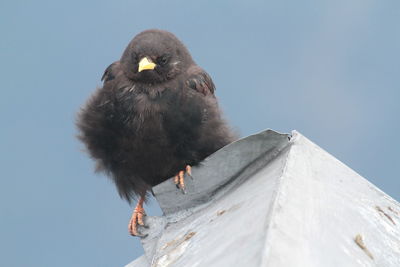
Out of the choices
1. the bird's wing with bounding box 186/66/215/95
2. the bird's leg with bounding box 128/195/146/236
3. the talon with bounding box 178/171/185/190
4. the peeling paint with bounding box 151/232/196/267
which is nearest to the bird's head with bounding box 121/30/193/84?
the bird's wing with bounding box 186/66/215/95

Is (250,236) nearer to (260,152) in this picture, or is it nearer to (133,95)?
(260,152)

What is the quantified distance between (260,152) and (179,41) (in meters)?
2.87

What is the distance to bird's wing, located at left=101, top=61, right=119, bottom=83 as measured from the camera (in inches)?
219

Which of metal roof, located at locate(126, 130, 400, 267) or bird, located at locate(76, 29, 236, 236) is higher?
bird, located at locate(76, 29, 236, 236)

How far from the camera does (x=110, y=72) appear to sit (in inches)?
223

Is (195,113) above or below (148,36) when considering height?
below

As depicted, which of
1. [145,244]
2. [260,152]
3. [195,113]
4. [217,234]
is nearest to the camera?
[217,234]

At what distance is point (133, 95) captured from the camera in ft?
17.5

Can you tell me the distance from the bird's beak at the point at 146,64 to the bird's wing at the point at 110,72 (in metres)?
0.24

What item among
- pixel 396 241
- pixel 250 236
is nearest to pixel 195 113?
pixel 396 241

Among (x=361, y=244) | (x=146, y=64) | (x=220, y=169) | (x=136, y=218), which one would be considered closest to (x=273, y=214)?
(x=361, y=244)

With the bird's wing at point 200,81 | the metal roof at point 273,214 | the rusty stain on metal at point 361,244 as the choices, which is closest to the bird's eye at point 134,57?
the bird's wing at point 200,81

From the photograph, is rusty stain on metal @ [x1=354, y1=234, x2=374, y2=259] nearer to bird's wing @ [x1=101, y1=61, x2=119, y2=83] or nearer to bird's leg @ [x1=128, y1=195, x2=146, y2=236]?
bird's leg @ [x1=128, y1=195, x2=146, y2=236]

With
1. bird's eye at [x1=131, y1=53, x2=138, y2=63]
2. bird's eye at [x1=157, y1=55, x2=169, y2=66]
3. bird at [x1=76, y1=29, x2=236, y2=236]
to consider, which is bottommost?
bird at [x1=76, y1=29, x2=236, y2=236]
